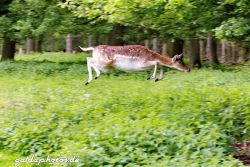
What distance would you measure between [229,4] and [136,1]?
1.56 metres

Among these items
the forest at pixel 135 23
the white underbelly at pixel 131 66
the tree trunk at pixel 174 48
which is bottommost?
the white underbelly at pixel 131 66

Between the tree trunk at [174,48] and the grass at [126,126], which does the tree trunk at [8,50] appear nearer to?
the tree trunk at [174,48]

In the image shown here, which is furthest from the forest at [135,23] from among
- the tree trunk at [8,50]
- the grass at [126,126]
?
the grass at [126,126]

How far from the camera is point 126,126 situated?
7090mm

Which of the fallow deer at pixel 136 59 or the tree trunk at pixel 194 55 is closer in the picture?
the fallow deer at pixel 136 59

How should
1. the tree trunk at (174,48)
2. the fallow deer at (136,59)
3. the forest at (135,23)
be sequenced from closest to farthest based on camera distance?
the forest at (135,23) < the fallow deer at (136,59) < the tree trunk at (174,48)

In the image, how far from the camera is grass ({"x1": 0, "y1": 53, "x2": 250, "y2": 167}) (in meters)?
6.05

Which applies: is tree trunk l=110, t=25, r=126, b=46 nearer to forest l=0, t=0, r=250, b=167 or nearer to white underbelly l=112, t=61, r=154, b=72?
forest l=0, t=0, r=250, b=167

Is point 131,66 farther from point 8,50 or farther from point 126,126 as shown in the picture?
point 8,50

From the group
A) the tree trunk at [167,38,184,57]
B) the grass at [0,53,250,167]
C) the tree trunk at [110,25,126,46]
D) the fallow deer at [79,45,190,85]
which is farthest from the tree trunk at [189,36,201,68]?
the fallow deer at [79,45,190,85]

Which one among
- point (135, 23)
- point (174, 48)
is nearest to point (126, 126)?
point (135, 23)

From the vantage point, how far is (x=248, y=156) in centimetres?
727

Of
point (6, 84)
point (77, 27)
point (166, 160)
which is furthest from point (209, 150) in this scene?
point (77, 27)

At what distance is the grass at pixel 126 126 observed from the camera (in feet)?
19.9
